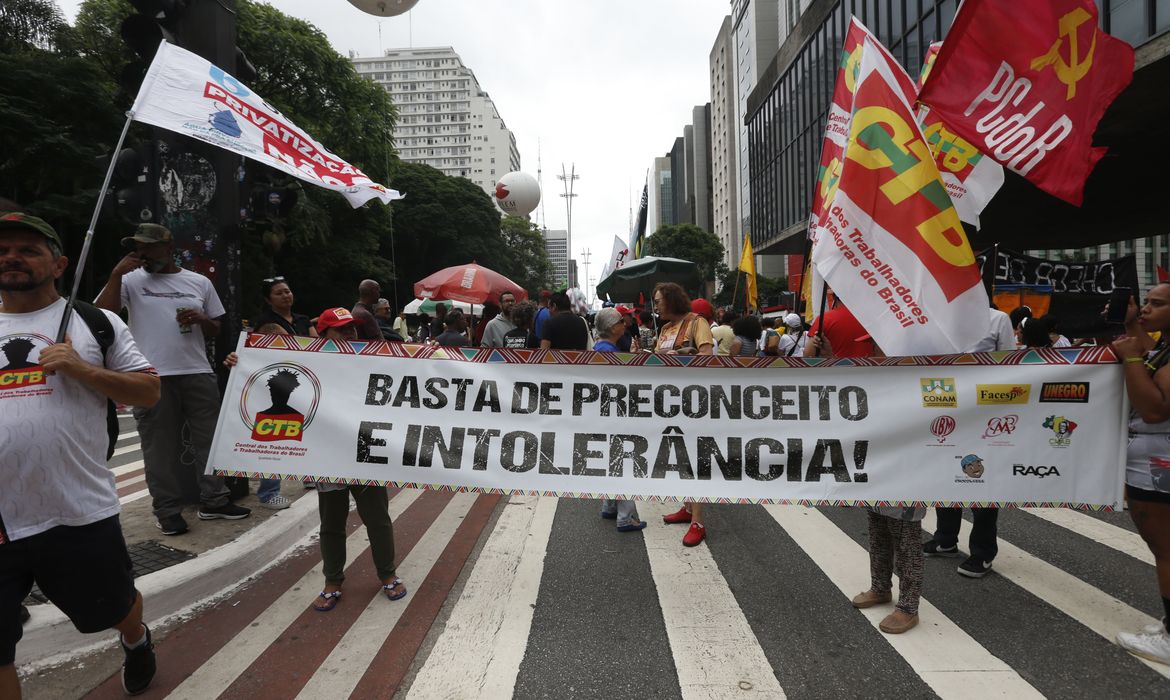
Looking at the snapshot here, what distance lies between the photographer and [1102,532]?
5.18 meters

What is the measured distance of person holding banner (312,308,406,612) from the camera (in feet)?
12.9

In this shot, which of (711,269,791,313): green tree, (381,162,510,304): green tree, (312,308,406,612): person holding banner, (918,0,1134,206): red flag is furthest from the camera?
(711,269,791,313): green tree

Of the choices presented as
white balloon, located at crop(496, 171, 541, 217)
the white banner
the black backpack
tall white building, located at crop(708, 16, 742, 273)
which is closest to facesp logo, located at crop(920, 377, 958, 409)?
the white banner

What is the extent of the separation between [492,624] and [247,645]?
1319 mm

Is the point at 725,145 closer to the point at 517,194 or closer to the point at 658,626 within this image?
the point at 517,194

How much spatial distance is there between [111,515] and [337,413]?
4.81 ft

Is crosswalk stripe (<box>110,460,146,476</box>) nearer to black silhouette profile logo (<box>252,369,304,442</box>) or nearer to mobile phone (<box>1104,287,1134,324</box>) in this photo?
black silhouette profile logo (<box>252,369,304,442</box>)

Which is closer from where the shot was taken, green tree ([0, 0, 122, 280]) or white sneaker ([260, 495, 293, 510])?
white sneaker ([260, 495, 293, 510])

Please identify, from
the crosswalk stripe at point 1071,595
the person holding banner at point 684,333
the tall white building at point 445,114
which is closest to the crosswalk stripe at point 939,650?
the crosswalk stripe at point 1071,595

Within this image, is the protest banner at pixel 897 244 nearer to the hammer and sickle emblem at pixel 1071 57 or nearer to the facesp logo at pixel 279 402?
the hammer and sickle emblem at pixel 1071 57

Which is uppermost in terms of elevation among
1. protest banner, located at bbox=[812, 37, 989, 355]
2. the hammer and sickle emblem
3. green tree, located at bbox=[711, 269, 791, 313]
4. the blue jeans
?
green tree, located at bbox=[711, 269, 791, 313]

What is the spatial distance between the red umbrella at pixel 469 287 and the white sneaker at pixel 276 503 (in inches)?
337

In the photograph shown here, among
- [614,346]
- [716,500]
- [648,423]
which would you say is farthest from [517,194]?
[716,500]

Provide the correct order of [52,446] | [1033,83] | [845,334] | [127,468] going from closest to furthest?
[52,446], [1033,83], [845,334], [127,468]
